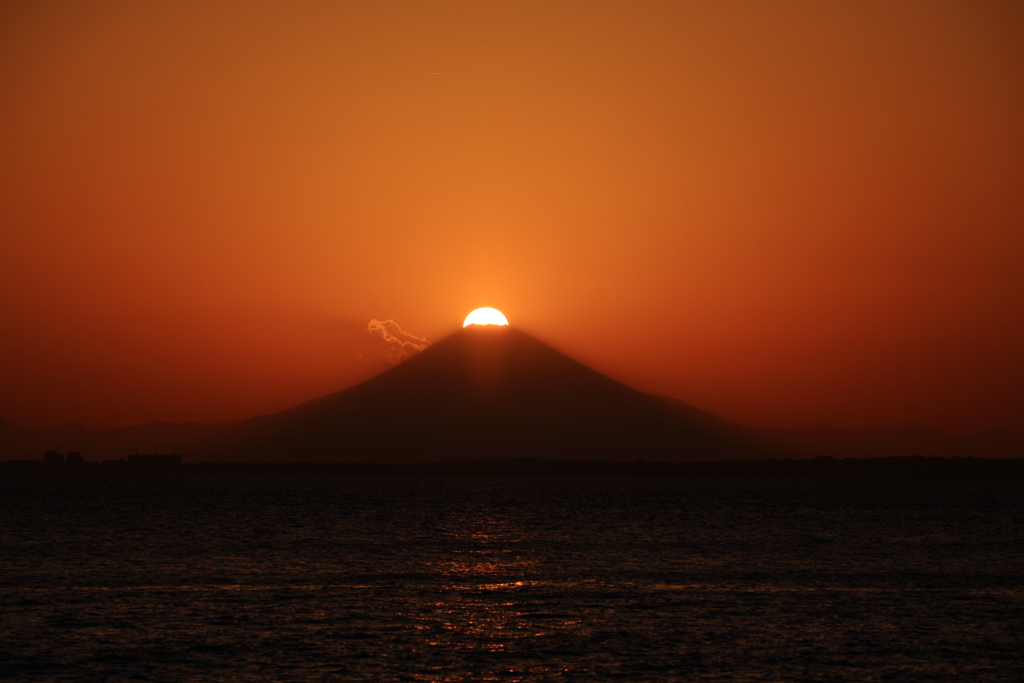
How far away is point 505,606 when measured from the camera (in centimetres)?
4334

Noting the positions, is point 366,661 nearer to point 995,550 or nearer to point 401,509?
point 995,550

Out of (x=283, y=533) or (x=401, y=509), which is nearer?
(x=283, y=533)

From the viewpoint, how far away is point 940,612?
42.0 metres

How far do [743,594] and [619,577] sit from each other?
27.7 ft

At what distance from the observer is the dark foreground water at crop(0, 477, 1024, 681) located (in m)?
31.8

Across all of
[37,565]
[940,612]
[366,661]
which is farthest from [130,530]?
[940,612]

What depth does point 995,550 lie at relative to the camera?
71.4 m

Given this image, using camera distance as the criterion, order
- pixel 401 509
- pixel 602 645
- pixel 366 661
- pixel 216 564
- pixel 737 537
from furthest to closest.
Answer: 1. pixel 401 509
2. pixel 737 537
3. pixel 216 564
4. pixel 602 645
5. pixel 366 661

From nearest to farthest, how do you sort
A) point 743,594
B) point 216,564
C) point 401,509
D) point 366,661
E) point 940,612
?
point 366,661 → point 940,612 → point 743,594 → point 216,564 → point 401,509

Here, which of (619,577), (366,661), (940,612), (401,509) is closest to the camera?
(366,661)

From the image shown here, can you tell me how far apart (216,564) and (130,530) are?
3136cm

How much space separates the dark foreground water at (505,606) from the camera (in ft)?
104

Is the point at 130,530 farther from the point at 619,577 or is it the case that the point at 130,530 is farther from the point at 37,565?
the point at 619,577

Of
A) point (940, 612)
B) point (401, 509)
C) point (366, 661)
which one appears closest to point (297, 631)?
point (366, 661)
